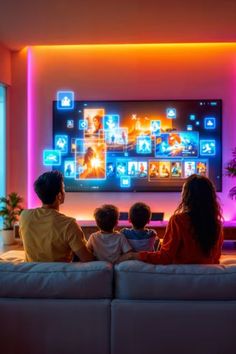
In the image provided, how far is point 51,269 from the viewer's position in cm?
186

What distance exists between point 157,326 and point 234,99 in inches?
204

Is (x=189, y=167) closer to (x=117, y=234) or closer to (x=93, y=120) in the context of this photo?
(x=93, y=120)

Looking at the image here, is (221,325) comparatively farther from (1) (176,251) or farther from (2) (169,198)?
(2) (169,198)

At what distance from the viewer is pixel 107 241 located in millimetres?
2391

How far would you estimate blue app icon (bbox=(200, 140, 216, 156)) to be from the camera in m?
6.28

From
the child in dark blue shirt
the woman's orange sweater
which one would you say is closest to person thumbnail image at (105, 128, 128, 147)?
the child in dark blue shirt

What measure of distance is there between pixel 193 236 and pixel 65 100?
4750 mm

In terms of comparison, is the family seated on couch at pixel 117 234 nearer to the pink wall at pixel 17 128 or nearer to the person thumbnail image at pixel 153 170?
the person thumbnail image at pixel 153 170

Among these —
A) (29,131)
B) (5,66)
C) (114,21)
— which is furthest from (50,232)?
(5,66)

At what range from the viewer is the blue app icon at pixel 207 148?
6.28 m

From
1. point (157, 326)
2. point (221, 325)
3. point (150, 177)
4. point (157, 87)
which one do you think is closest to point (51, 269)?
point (157, 326)

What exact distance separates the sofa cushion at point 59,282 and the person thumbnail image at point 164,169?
14.9ft

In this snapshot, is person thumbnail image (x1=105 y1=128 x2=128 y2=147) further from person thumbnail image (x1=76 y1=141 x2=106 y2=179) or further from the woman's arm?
the woman's arm

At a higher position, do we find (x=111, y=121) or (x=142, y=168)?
(x=111, y=121)
